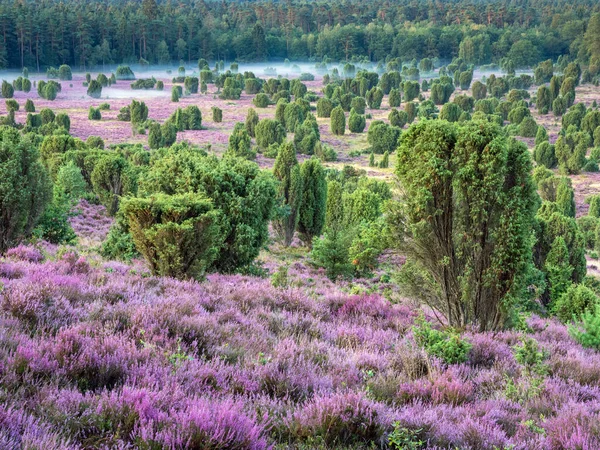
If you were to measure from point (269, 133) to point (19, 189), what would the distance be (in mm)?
55771

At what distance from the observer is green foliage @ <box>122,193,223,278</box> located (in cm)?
937

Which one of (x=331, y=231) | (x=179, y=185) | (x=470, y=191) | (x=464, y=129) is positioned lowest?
(x=331, y=231)

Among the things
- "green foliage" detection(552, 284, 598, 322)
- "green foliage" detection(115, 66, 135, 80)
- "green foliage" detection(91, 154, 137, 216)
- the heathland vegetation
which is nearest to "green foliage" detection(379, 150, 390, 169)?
"green foliage" detection(91, 154, 137, 216)

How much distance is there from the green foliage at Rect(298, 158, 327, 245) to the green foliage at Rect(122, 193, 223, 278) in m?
19.0

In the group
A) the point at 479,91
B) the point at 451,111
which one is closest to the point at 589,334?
the point at 451,111

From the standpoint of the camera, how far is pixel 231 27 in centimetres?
17062

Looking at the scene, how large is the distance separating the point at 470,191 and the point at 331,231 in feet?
42.5

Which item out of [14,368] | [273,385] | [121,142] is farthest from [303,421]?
[121,142]

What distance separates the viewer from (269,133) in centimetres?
6719

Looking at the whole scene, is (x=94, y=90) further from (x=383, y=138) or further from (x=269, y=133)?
(x=383, y=138)

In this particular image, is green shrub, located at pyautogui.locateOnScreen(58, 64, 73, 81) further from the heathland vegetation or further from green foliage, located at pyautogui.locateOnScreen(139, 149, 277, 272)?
green foliage, located at pyautogui.locateOnScreen(139, 149, 277, 272)

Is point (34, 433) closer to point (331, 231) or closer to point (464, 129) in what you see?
point (464, 129)

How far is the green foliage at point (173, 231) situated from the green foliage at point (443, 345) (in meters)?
4.53

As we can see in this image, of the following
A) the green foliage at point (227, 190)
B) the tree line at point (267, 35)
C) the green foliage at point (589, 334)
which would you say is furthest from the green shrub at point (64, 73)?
the green foliage at point (589, 334)
